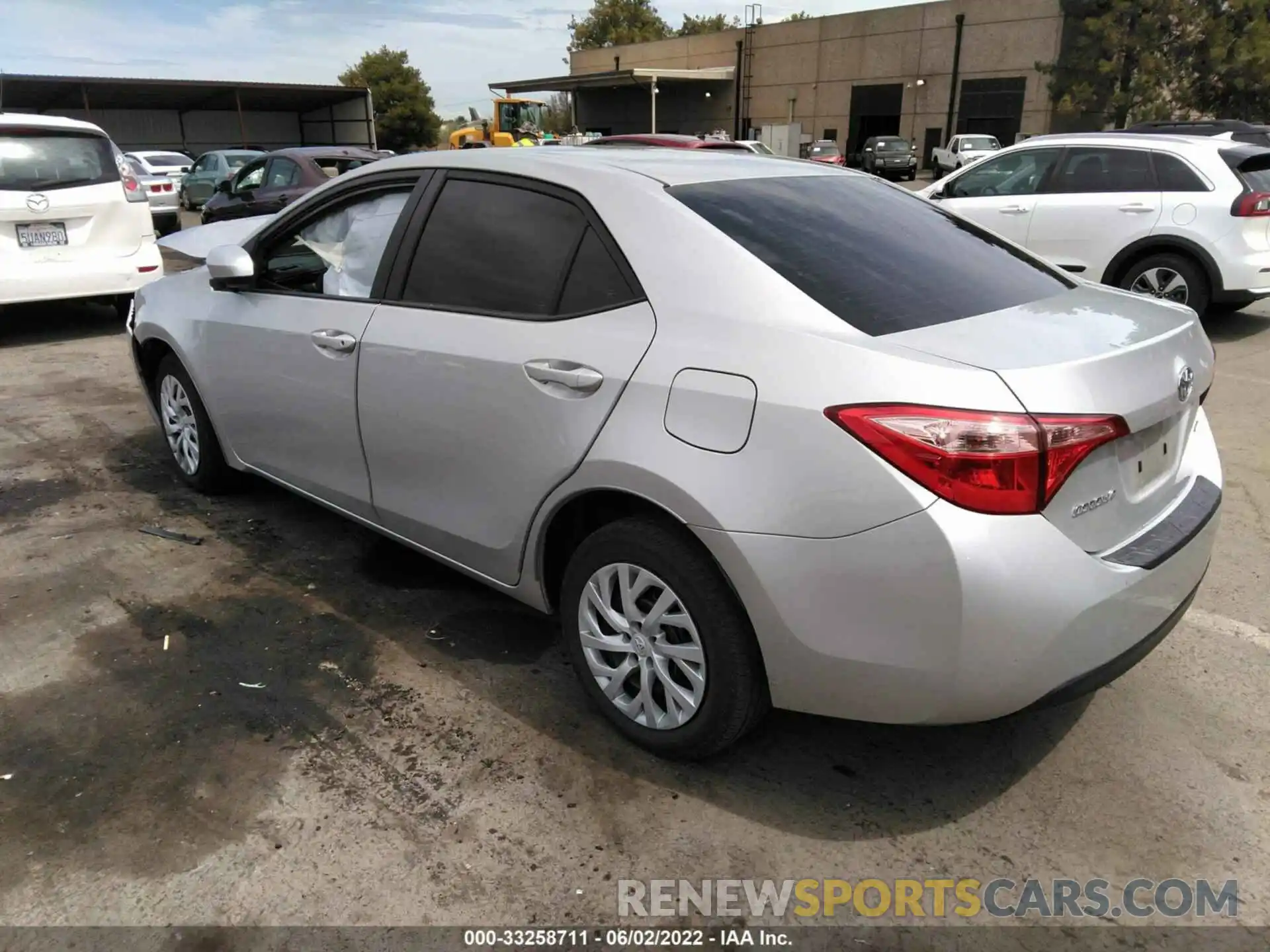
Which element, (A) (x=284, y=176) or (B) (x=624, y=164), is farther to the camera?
(A) (x=284, y=176)

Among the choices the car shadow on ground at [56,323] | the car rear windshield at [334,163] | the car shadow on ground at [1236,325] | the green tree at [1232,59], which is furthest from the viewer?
the green tree at [1232,59]

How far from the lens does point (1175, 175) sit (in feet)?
25.8

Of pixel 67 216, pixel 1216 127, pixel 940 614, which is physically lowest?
pixel 940 614

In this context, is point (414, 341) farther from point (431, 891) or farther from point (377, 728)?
point (431, 891)

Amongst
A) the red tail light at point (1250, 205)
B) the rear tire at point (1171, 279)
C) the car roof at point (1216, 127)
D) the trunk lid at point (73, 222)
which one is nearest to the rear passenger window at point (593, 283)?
the rear tire at point (1171, 279)

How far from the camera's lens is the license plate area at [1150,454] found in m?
2.33

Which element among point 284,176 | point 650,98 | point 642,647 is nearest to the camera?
point 642,647

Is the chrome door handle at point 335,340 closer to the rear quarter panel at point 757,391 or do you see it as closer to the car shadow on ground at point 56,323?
the rear quarter panel at point 757,391


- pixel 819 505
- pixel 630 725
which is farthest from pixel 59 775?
pixel 819 505

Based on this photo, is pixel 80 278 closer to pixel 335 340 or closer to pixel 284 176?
pixel 284 176

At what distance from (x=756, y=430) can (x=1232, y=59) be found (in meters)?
38.0

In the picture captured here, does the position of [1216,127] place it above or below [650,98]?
below

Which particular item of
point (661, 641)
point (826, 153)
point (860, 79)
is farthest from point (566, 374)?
point (860, 79)

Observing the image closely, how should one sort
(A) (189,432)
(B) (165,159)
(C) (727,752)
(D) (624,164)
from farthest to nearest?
1. (B) (165,159)
2. (A) (189,432)
3. (D) (624,164)
4. (C) (727,752)
